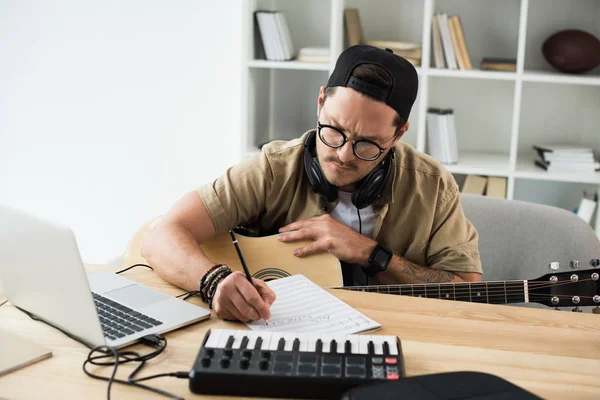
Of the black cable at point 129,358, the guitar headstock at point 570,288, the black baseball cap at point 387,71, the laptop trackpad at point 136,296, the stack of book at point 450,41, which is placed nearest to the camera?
the black cable at point 129,358

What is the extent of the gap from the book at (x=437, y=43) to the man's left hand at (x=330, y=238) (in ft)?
4.69

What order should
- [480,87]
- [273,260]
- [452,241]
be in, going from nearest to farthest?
[273,260] < [452,241] < [480,87]

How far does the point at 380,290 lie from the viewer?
1.70 metres

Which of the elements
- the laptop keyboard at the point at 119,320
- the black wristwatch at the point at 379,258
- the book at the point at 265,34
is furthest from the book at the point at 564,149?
the laptop keyboard at the point at 119,320

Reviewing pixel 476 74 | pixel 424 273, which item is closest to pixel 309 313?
pixel 424 273

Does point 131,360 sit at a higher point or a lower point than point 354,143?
lower

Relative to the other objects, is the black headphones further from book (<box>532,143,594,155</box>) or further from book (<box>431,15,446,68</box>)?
book (<box>532,143,594,155</box>)

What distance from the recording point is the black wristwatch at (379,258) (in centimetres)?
189

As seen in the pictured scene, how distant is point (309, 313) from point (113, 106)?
2.50m

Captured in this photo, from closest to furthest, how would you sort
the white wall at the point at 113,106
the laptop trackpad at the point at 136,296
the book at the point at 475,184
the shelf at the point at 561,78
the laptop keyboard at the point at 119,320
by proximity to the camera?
the laptop keyboard at the point at 119,320
the laptop trackpad at the point at 136,296
the shelf at the point at 561,78
the book at the point at 475,184
the white wall at the point at 113,106

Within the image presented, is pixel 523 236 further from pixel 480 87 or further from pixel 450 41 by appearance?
pixel 480 87

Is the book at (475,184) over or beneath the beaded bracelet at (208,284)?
beneath

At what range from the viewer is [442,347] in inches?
49.3

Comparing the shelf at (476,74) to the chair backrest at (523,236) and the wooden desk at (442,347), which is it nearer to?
the chair backrest at (523,236)
